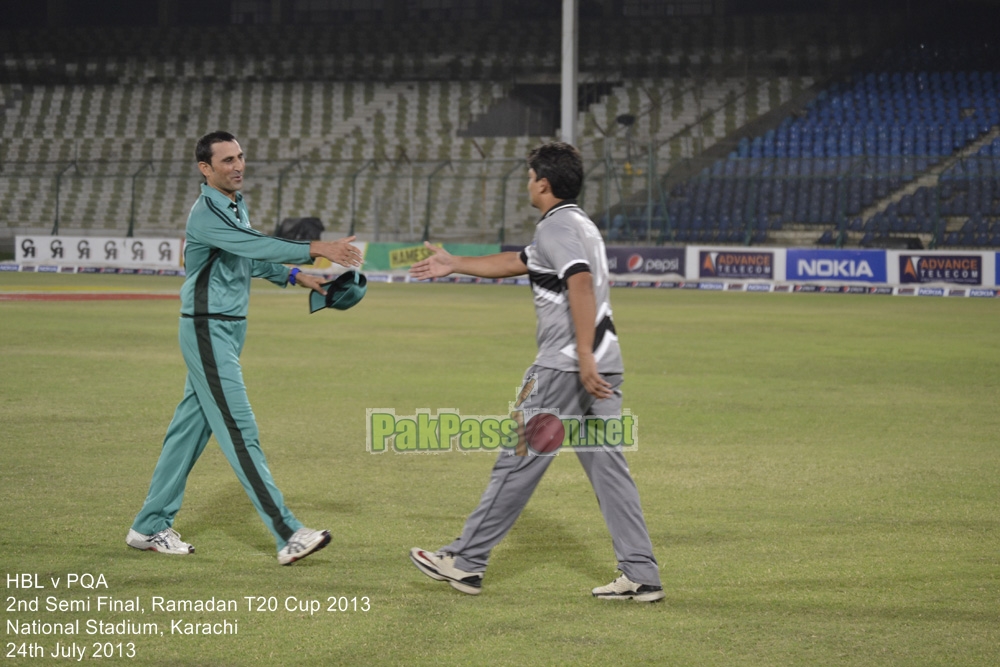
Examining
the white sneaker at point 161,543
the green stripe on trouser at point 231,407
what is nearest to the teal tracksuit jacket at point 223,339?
the green stripe on trouser at point 231,407

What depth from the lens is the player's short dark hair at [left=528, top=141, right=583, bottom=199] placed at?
18.0 feet

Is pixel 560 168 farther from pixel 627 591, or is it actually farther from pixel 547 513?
pixel 547 513

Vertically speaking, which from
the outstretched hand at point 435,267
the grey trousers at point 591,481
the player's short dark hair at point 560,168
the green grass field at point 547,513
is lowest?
the green grass field at point 547,513

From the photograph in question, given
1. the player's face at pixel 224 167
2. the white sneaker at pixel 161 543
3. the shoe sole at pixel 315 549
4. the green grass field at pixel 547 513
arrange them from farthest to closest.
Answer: the white sneaker at pixel 161 543 → the player's face at pixel 224 167 → the shoe sole at pixel 315 549 → the green grass field at pixel 547 513

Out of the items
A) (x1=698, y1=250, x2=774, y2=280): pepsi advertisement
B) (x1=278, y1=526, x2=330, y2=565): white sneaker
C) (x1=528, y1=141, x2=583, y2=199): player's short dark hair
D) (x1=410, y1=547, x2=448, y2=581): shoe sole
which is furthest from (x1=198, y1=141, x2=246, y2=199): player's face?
(x1=698, y1=250, x2=774, y2=280): pepsi advertisement

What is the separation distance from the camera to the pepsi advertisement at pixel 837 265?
31.6 meters

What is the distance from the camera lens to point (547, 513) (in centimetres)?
756

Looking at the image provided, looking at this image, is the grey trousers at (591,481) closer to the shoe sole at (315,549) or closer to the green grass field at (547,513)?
the green grass field at (547,513)

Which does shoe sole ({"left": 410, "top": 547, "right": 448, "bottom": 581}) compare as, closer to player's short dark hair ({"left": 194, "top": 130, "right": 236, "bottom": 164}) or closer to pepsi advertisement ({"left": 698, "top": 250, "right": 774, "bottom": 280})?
player's short dark hair ({"left": 194, "top": 130, "right": 236, "bottom": 164})

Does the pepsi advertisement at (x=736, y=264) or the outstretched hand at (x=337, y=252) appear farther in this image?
the pepsi advertisement at (x=736, y=264)

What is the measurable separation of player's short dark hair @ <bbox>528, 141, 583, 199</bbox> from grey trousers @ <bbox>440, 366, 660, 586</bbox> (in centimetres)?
82

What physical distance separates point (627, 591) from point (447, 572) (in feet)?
2.72

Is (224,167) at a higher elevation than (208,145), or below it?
below

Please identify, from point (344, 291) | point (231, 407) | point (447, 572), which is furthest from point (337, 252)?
point (447, 572)
